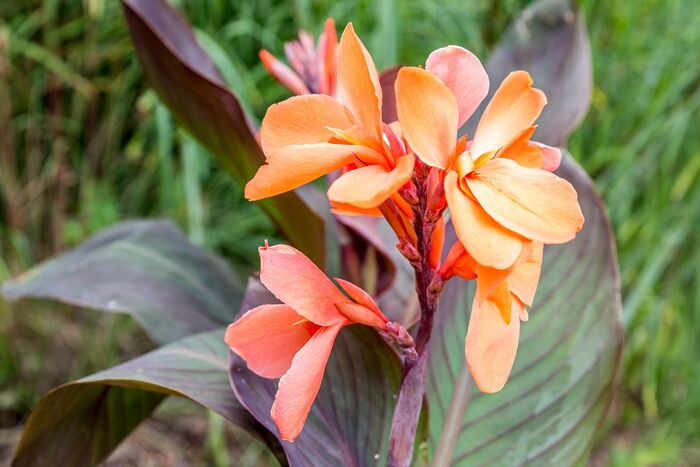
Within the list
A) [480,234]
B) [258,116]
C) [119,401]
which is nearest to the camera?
[480,234]

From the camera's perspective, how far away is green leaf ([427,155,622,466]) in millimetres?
928

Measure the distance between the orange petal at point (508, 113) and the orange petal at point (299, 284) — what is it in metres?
0.16

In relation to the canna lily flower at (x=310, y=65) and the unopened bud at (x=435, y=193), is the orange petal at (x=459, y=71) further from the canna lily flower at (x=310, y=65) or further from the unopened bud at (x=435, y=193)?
the canna lily flower at (x=310, y=65)

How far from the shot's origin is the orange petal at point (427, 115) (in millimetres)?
512

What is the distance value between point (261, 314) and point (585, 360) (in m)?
0.56

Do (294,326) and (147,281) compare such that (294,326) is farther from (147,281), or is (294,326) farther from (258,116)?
(258,116)

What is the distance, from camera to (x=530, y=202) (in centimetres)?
49

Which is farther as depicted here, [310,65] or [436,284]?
[310,65]

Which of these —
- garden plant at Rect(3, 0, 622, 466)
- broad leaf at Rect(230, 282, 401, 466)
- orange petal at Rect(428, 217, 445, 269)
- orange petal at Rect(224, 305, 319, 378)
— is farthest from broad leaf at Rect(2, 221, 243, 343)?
orange petal at Rect(428, 217, 445, 269)

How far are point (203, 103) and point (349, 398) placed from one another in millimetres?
480

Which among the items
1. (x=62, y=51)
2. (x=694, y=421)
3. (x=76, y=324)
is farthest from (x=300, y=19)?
(x=694, y=421)

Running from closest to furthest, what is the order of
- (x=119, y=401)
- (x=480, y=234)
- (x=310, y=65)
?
(x=480, y=234)
(x=119, y=401)
(x=310, y=65)

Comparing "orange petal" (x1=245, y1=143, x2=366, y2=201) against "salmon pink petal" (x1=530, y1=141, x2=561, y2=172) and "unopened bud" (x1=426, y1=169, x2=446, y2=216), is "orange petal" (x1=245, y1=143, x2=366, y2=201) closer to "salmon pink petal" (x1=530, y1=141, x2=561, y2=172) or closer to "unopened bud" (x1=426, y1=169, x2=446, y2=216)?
"unopened bud" (x1=426, y1=169, x2=446, y2=216)

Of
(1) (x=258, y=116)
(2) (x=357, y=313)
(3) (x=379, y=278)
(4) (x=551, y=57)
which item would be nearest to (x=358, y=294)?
(2) (x=357, y=313)
